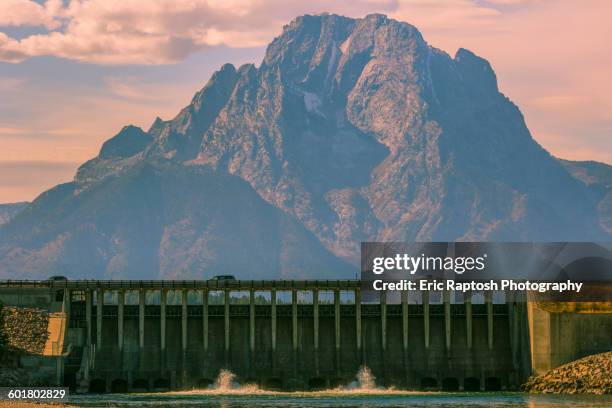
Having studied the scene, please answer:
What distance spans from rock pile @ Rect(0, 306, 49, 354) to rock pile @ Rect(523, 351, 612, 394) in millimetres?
56992

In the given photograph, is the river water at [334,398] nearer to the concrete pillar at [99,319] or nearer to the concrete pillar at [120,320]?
the concrete pillar at [120,320]

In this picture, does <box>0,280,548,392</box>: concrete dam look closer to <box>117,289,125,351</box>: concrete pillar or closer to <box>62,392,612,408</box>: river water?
<box>117,289,125,351</box>: concrete pillar

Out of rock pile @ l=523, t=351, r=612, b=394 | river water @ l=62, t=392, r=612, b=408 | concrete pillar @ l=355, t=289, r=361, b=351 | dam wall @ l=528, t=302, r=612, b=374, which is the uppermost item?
concrete pillar @ l=355, t=289, r=361, b=351

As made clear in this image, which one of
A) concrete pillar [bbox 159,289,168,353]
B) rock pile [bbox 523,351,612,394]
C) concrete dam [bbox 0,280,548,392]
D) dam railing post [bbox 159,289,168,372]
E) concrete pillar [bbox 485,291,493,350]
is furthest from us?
concrete pillar [bbox 485,291,493,350]

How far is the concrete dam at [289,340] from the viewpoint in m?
183

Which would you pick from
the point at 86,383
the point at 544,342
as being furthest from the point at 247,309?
the point at 544,342

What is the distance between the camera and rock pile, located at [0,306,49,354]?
176 meters

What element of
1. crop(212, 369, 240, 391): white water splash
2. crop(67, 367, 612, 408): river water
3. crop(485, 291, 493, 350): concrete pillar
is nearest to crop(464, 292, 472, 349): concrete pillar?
crop(485, 291, 493, 350): concrete pillar

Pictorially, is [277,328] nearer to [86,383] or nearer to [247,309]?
[247,309]

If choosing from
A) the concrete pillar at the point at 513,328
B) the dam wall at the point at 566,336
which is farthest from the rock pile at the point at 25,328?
the dam wall at the point at 566,336

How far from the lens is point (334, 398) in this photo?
173m

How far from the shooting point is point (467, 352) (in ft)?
606

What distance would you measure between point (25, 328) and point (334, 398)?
122 feet

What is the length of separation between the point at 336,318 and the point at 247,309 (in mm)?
10956
